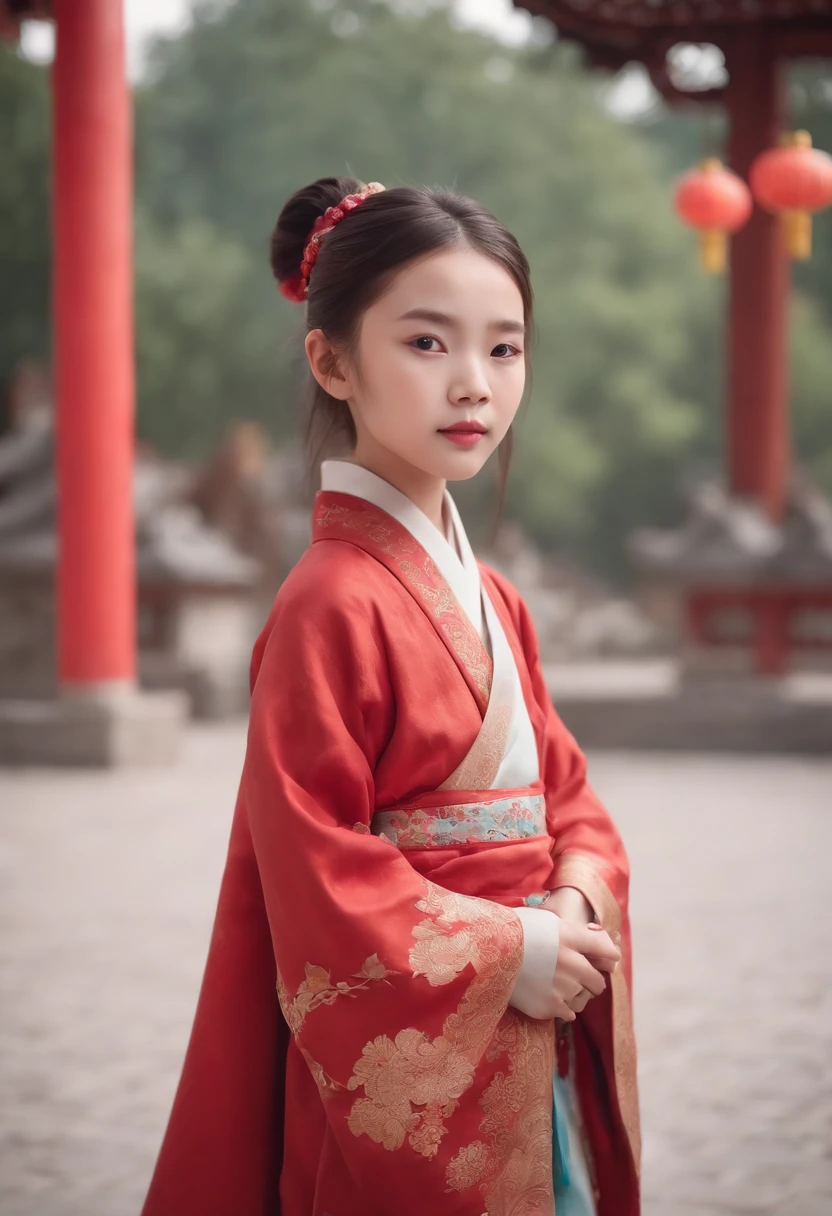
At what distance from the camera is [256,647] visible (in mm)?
1516

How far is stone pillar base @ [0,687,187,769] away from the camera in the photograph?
7324 millimetres

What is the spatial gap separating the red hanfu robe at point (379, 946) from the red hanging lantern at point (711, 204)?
5888 mm

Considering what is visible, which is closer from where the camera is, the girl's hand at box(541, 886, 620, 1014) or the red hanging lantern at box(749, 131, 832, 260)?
the girl's hand at box(541, 886, 620, 1014)

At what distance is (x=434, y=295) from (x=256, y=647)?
1.46 feet

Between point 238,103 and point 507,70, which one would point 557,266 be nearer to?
point 507,70

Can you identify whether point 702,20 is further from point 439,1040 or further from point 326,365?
point 439,1040

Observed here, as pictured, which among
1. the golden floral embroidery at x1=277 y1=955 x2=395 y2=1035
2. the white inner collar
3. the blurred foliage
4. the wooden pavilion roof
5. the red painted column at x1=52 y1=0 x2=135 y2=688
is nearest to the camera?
the golden floral embroidery at x1=277 y1=955 x2=395 y2=1035

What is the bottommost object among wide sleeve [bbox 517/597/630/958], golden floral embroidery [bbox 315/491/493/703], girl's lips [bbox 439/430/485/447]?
wide sleeve [bbox 517/597/630/958]

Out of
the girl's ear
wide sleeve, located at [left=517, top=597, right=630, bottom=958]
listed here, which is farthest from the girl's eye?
wide sleeve, located at [left=517, top=597, right=630, bottom=958]

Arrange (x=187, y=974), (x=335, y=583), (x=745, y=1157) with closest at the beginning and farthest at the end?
(x=335, y=583)
(x=745, y=1157)
(x=187, y=974)

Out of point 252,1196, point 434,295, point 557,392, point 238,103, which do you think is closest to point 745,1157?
point 252,1196

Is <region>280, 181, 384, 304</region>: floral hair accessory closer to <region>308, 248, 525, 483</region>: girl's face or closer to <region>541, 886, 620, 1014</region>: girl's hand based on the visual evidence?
<region>308, 248, 525, 483</region>: girl's face

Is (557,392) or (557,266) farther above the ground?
(557,266)

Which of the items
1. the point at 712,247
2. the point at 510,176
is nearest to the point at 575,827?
the point at 712,247
